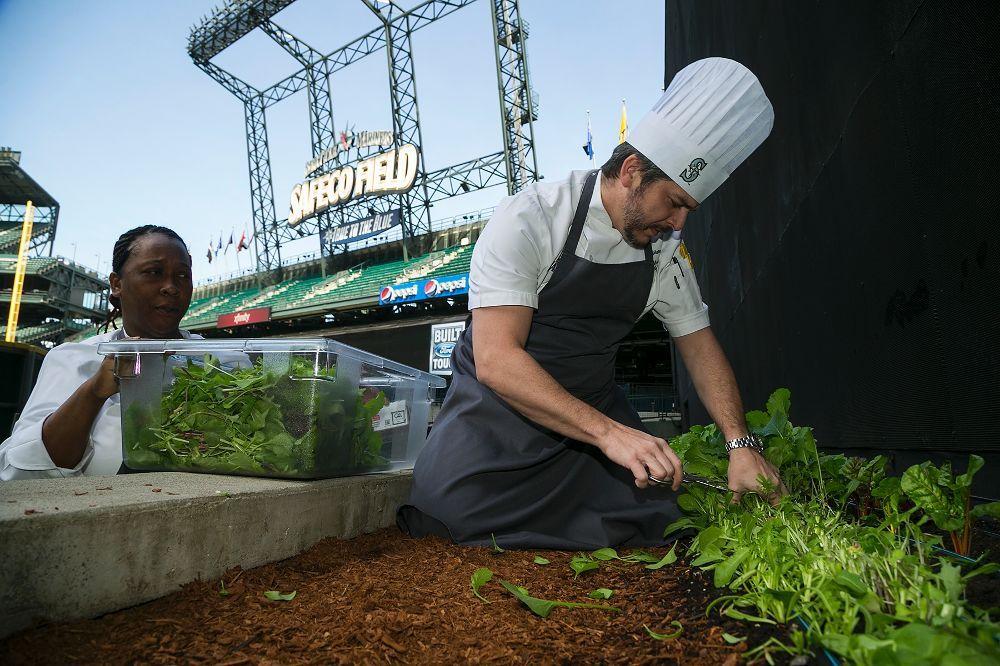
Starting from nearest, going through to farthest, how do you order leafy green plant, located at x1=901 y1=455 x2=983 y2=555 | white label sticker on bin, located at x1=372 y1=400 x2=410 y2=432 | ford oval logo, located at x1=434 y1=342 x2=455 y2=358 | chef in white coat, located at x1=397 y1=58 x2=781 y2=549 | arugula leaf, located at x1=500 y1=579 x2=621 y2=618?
arugula leaf, located at x1=500 y1=579 x2=621 y2=618 < leafy green plant, located at x1=901 y1=455 x2=983 y2=555 < chef in white coat, located at x1=397 y1=58 x2=781 y2=549 < white label sticker on bin, located at x1=372 y1=400 x2=410 y2=432 < ford oval logo, located at x1=434 y1=342 x2=455 y2=358

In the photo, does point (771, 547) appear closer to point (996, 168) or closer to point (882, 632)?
point (882, 632)

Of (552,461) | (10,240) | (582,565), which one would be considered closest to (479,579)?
(582,565)

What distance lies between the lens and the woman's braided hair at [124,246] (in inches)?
92.8

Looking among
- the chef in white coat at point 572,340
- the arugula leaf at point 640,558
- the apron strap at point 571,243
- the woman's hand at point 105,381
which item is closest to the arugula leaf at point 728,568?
the arugula leaf at point 640,558

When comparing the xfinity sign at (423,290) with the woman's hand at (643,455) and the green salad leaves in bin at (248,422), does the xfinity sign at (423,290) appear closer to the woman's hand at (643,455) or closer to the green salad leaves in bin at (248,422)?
the green salad leaves in bin at (248,422)

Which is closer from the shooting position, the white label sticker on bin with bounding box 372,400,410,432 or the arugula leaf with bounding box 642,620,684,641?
the arugula leaf with bounding box 642,620,684,641

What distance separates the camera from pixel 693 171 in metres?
1.84

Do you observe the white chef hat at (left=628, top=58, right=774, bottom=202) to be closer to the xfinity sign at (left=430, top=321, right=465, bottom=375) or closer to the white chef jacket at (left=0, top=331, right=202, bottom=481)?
the white chef jacket at (left=0, top=331, right=202, bottom=481)

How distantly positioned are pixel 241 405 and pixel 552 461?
39.0 inches

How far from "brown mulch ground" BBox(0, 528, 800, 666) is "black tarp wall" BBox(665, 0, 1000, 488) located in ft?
4.03

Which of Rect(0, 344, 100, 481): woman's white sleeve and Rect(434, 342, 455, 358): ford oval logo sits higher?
Rect(434, 342, 455, 358): ford oval logo

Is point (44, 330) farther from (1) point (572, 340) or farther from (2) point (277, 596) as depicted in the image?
(2) point (277, 596)

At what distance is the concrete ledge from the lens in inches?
38.8

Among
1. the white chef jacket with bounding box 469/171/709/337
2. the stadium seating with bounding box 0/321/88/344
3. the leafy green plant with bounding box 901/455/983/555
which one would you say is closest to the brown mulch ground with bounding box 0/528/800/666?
the leafy green plant with bounding box 901/455/983/555
